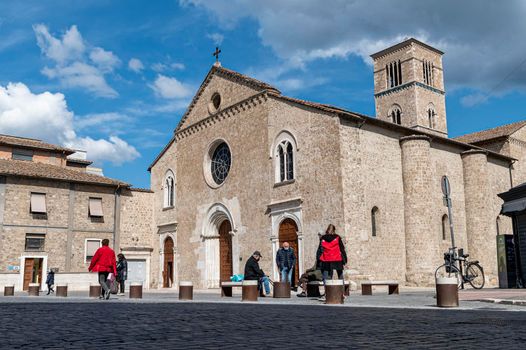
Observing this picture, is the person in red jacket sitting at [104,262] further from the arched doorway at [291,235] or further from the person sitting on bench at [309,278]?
the arched doorway at [291,235]

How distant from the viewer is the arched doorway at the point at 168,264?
30234 mm

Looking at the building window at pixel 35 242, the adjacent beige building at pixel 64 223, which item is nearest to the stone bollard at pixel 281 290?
the adjacent beige building at pixel 64 223

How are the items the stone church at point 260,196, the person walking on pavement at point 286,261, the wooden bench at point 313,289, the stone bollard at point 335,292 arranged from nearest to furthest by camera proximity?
the stone bollard at point 335,292
the wooden bench at point 313,289
the person walking on pavement at point 286,261
the stone church at point 260,196

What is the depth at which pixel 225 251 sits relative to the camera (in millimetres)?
27406

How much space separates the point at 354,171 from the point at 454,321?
14.0 m

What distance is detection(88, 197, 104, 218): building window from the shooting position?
30.1 meters

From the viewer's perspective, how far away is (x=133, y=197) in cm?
3195

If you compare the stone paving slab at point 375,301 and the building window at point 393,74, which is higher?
the building window at point 393,74

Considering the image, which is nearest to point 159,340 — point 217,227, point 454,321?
point 454,321

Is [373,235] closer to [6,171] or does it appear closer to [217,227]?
[217,227]

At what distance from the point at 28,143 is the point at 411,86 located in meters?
34.1

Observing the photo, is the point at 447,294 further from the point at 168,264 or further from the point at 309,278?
the point at 168,264

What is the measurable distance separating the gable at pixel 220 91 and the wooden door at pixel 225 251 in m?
6.19

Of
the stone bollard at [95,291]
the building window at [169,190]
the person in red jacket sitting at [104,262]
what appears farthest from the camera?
the building window at [169,190]
